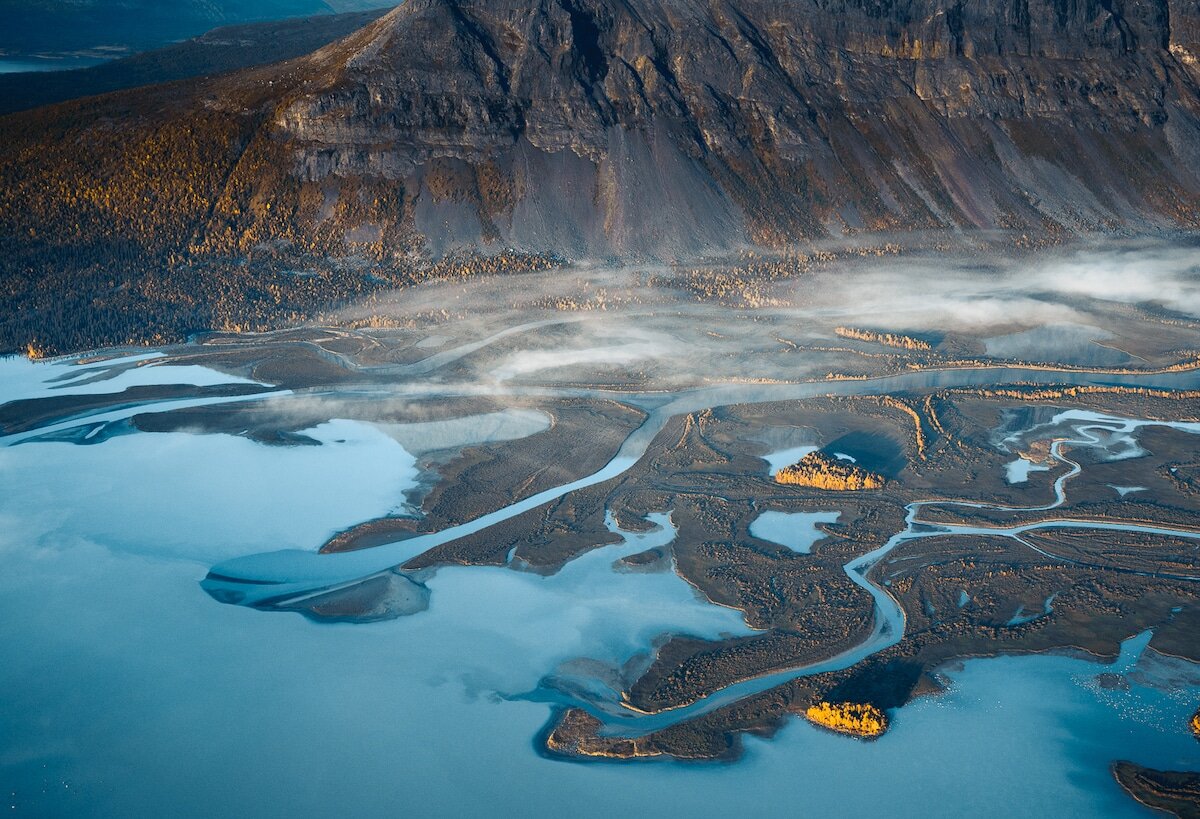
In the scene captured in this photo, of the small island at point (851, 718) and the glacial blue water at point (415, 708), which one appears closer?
the glacial blue water at point (415, 708)

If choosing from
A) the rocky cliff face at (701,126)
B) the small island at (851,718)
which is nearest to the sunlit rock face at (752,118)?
the rocky cliff face at (701,126)

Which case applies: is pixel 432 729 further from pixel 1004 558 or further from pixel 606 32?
pixel 606 32

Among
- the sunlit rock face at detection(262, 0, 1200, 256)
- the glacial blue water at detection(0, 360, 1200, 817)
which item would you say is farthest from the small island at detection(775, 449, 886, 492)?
the sunlit rock face at detection(262, 0, 1200, 256)

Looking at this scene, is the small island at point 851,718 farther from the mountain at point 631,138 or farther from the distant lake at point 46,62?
the distant lake at point 46,62

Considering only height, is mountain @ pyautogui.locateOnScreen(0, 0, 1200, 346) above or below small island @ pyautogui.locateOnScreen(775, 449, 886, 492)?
above

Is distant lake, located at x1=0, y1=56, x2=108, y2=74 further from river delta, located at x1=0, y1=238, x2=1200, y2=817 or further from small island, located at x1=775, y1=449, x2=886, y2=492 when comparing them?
small island, located at x1=775, y1=449, x2=886, y2=492

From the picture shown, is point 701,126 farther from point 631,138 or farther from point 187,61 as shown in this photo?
point 187,61

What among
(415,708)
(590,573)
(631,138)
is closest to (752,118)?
(631,138)
